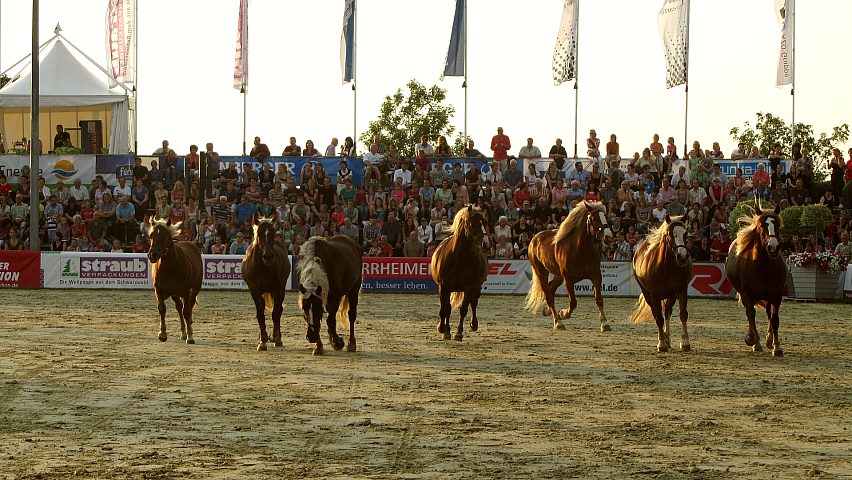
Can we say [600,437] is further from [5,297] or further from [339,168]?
[339,168]

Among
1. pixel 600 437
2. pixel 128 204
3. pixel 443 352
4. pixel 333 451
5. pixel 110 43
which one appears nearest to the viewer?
pixel 333 451

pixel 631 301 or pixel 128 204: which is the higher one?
pixel 128 204

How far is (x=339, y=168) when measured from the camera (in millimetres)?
31406

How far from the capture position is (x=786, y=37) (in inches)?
1348

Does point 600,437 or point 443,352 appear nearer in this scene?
point 600,437

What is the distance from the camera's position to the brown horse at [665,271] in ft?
50.9

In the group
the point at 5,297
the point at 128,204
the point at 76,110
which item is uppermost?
the point at 76,110

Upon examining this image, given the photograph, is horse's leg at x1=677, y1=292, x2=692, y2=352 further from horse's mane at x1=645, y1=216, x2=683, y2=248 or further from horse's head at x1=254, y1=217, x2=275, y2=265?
horse's head at x1=254, y1=217, x2=275, y2=265

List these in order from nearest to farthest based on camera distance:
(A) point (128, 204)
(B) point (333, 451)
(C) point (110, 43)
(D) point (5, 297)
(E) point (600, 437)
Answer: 1. (B) point (333, 451)
2. (E) point (600, 437)
3. (D) point (5, 297)
4. (A) point (128, 204)
5. (C) point (110, 43)

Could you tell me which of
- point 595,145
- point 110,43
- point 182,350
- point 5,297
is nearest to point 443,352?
point 182,350

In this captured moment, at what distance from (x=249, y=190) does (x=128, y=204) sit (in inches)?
121

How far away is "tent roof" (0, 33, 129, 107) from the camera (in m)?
35.4

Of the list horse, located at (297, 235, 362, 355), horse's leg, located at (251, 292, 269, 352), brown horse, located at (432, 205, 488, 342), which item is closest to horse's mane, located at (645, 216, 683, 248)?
brown horse, located at (432, 205, 488, 342)

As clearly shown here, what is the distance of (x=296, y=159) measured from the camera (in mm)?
32000
